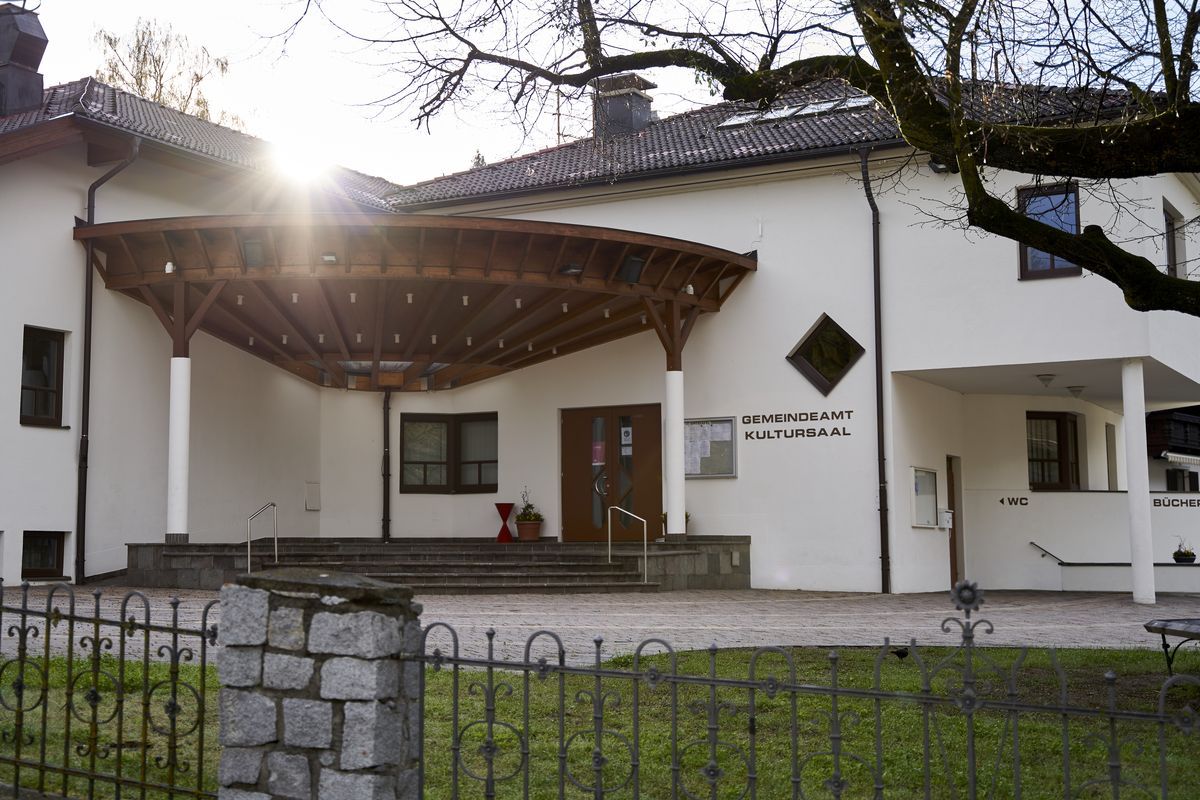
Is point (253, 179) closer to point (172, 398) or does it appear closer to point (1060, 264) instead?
point (172, 398)

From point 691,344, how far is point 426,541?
5.28 meters

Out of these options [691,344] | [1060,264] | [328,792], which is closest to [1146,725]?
[328,792]

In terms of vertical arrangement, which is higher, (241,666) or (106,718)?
(241,666)

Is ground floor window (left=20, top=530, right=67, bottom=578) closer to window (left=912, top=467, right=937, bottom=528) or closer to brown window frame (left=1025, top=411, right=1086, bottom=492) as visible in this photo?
window (left=912, top=467, right=937, bottom=528)

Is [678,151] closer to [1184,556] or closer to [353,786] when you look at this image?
[1184,556]

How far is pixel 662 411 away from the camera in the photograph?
18.9m

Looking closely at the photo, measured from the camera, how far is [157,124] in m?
17.7

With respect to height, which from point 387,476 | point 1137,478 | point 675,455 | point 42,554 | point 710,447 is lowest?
point 42,554

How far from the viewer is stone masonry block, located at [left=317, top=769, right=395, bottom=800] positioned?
4609 millimetres

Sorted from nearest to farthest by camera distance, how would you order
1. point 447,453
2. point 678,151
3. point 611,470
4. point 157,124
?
point 157,124, point 678,151, point 611,470, point 447,453

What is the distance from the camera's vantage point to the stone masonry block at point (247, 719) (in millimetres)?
4816

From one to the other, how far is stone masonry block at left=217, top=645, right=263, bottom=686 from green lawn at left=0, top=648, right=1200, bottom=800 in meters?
0.24

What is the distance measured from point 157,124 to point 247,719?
575 inches

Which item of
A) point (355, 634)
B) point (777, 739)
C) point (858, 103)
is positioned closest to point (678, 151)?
point (858, 103)
